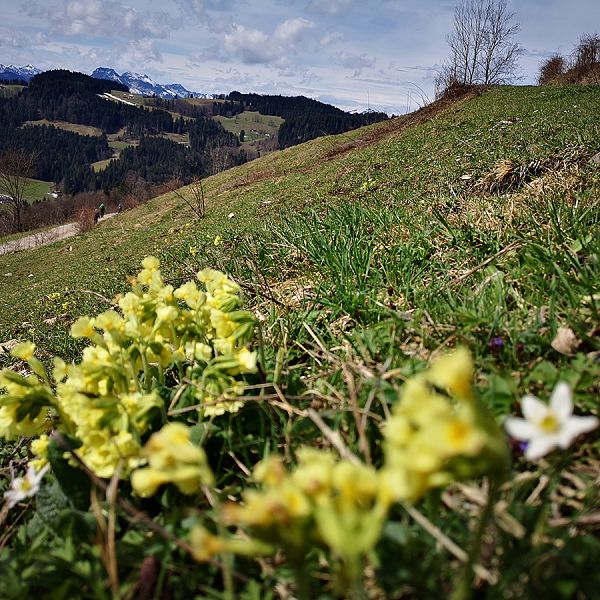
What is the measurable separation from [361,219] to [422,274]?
1.30 metres

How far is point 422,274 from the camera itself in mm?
2361

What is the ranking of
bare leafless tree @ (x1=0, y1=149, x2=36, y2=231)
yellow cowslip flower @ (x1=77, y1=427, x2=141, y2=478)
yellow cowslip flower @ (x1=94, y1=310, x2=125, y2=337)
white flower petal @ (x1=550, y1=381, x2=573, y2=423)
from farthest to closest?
1. bare leafless tree @ (x1=0, y1=149, x2=36, y2=231)
2. yellow cowslip flower @ (x1=94, y1=310, x2=125, y2=337)
3. yellow cowslip flower @ (x1=77, y1=427, x2=141, y2=478)
4. white flower petal @ (x1=550, y1=381, x2=573, y2=423)

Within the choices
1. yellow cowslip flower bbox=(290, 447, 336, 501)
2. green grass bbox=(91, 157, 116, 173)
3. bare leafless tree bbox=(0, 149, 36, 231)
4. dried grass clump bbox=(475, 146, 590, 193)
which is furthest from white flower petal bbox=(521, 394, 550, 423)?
green grass bbox=(91, 157, 116, 173)

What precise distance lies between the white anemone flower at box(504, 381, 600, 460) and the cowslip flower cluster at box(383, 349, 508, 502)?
0.15ft

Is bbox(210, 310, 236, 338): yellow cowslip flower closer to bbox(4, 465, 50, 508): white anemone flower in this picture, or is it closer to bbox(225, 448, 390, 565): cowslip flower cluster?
bbox(4, 465, 50, 508): white anemone flower

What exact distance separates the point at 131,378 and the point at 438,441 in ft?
3.48

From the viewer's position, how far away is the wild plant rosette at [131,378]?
1.13 metres

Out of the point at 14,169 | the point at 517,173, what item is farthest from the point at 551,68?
the point at 14,169

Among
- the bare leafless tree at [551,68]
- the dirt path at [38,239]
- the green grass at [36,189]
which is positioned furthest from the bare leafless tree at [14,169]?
the green grass at [36,189]

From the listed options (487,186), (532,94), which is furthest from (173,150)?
(487,186)

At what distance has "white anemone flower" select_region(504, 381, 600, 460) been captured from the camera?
637 millimetres

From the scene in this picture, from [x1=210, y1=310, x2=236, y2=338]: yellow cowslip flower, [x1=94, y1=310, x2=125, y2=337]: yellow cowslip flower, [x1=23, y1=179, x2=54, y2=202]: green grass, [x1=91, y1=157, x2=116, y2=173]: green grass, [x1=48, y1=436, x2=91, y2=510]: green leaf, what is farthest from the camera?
[x1=91, y1=157, x2=116, y2=173]: green grass

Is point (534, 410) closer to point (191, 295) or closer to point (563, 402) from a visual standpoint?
point (563, 402)

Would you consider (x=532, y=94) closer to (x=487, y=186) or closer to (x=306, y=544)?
(x=487, y=186)
